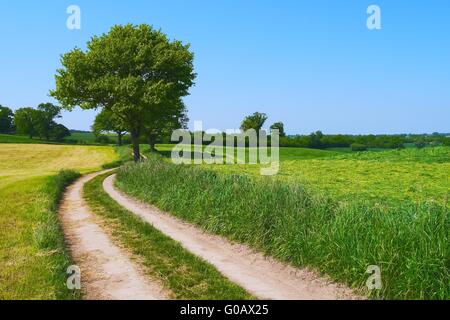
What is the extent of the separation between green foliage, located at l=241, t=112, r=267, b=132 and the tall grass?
9231 centimetres

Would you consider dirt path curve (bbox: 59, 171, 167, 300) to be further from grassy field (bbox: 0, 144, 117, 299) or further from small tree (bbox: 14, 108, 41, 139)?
small tree (bbox: 14, 108, 41, 139)

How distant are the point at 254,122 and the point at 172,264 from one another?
101m

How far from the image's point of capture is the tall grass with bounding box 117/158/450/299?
8500 millimetres

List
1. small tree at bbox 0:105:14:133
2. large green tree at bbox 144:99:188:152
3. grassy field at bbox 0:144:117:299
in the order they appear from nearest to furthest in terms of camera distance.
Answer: grassy field at bbox 0:144:117:299 → large green tree at bbox 144:99:188:152 → small tree at bbox 0:105:14:133

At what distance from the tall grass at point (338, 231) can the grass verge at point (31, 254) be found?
5191mm

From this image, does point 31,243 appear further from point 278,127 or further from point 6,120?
point 6,120

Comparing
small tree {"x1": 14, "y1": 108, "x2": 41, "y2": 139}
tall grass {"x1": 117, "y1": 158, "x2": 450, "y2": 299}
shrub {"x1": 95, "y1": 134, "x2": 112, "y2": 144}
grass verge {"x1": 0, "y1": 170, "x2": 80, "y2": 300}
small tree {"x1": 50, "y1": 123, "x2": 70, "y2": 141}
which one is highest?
small tree {"x1": 14, "y1": 108, "x2": 41, "y2": 139}

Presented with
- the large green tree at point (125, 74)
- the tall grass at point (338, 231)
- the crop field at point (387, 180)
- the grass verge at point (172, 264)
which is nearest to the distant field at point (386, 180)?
the crop field at point (387, 180)

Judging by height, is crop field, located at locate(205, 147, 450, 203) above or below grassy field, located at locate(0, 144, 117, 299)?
above

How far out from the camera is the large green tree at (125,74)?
1716 inches

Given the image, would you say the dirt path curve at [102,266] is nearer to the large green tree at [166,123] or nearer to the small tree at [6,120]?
the large green tree at [166,123]

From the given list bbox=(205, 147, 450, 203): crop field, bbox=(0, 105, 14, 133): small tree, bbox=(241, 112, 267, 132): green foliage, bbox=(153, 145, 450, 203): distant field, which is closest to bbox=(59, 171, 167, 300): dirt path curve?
bbox=(153, 145, 450, 203): distant field

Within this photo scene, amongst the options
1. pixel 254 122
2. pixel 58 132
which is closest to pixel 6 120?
pixel 58 132

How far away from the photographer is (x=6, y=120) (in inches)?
5463
